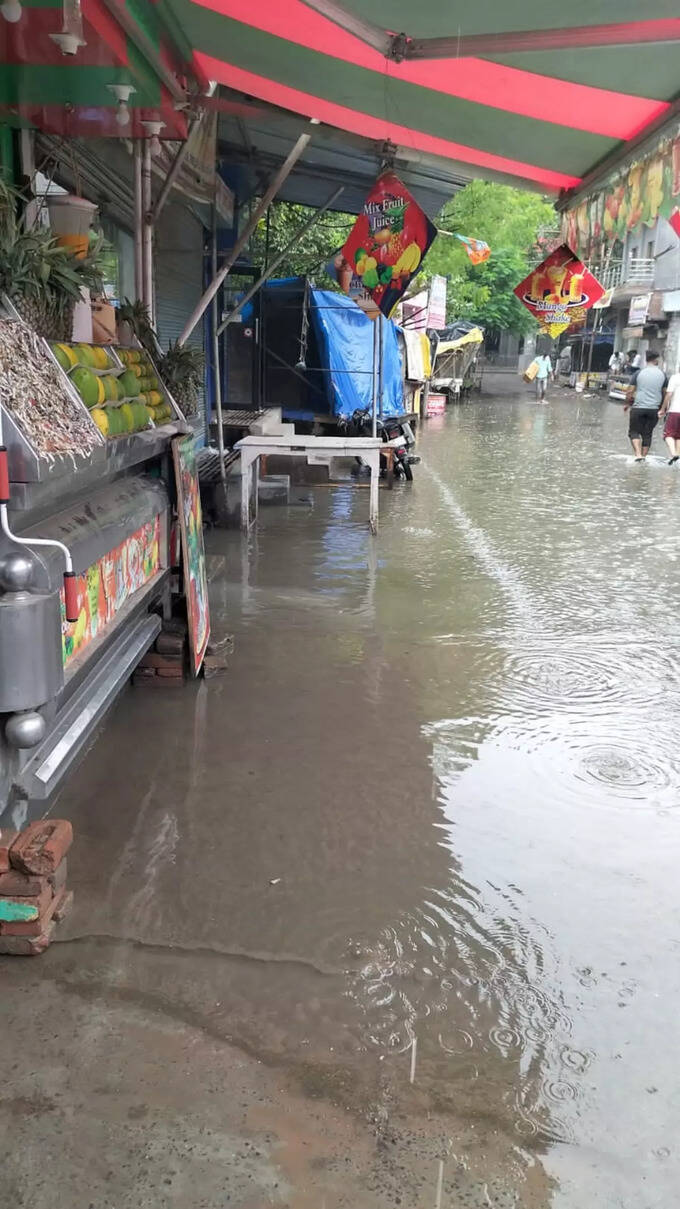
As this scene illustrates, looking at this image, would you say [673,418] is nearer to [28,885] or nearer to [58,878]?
[58,878]

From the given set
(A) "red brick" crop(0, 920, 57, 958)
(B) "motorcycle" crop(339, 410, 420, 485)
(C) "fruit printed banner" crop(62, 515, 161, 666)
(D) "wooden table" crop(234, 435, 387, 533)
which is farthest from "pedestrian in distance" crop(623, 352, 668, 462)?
(A) "red brick" crop(0, 920, 57, 958)

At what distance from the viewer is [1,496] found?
7.28 feet

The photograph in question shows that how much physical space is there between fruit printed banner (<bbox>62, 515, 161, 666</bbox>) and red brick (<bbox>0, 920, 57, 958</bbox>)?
33.0 inches

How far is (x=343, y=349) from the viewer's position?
1344 centimetres

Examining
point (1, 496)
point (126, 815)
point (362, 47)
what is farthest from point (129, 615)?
point (362, 47)

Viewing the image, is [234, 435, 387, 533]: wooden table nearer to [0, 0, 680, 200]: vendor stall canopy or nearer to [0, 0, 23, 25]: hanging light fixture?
[0, 0, 680, 200]: vendor stall canopy

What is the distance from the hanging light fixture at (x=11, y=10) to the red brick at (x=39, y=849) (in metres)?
3.12

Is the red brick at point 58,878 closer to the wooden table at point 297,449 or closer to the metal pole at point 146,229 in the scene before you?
the metal pole at point 146,229

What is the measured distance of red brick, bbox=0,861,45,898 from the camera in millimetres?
2738

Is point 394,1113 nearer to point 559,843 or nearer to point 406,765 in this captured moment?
point 559,843

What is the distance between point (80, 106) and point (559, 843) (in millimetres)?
4520

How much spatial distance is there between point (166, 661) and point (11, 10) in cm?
302

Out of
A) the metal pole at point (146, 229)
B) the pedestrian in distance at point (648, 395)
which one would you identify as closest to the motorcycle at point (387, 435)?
the pedestrian in distance at point (648, 395)

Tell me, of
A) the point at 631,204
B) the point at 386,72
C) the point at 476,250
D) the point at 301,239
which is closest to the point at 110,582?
the point at 386,72
